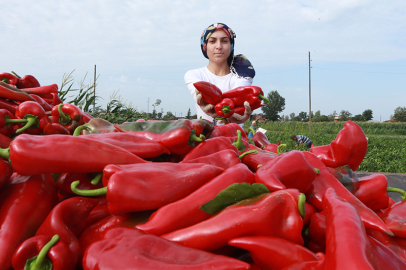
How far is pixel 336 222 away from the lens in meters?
0.86

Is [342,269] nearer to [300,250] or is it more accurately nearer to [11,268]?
[300,250]

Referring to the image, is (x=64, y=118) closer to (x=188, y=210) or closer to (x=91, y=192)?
(x=91, y=192)

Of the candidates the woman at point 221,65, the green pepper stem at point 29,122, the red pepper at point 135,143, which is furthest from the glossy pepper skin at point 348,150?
the woman at point 221,65

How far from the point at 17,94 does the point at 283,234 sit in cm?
211

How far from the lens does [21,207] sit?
99cm

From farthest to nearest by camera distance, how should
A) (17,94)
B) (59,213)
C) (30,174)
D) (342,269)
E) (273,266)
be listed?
(17,94)
(30,174)
(59,213)
(273,266)
(342,269)

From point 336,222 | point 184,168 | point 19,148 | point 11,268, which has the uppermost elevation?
point 19,148

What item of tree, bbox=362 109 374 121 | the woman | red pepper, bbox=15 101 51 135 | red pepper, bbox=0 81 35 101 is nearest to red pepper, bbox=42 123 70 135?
red pepper, bbox=15 101 51 135

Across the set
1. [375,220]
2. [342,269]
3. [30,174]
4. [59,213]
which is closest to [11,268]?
[59,213]

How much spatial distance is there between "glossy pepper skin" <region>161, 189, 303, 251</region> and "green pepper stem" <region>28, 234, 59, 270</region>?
34cm

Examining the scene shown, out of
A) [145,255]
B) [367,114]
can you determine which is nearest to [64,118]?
[145,255]

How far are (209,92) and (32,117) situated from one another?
7.33 feet

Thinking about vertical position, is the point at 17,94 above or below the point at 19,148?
above

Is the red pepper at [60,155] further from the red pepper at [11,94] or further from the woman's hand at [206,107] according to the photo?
the woman's hand at [206,107]
